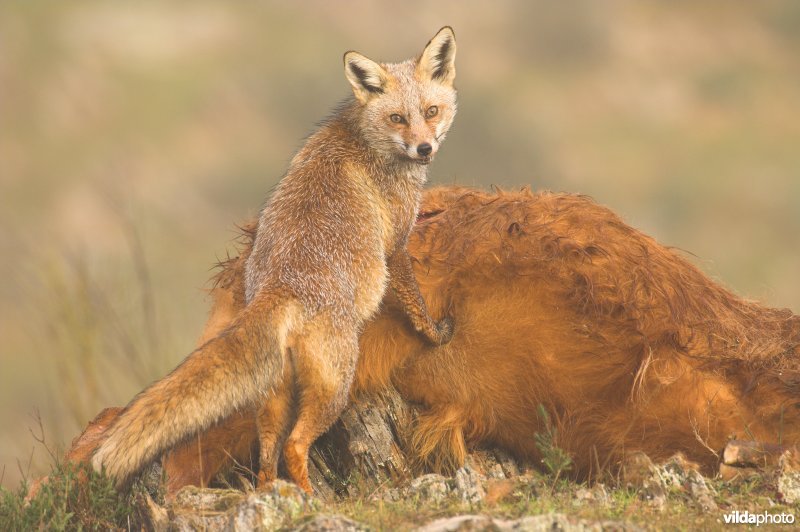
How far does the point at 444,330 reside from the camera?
5.73 m

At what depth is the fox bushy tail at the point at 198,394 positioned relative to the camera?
14.5 ft

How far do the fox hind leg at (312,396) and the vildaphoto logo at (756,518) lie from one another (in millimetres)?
2100

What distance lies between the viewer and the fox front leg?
5590mm

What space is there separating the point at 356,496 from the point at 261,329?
49.5 inches

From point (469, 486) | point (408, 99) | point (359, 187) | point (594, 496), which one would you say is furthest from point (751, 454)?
point (408, 99)

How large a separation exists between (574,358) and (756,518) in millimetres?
1372

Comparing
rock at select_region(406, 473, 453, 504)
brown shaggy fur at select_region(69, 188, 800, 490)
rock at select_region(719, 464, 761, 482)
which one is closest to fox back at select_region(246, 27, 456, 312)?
brown shaggy fur at select_region(69, 188, 800, 490)

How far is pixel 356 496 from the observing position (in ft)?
17.3

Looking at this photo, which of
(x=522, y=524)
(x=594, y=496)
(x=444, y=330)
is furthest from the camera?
(x=444, y=330)

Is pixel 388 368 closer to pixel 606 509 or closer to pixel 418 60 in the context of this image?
pixel 606 509

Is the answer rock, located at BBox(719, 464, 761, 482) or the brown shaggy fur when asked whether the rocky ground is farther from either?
the brown shaggy fur

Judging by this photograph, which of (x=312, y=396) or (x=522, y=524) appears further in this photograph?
(x=312, y=396)

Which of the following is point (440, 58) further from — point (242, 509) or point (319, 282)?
point (242, 509)

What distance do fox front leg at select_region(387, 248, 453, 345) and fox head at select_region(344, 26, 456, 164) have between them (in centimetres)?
66
